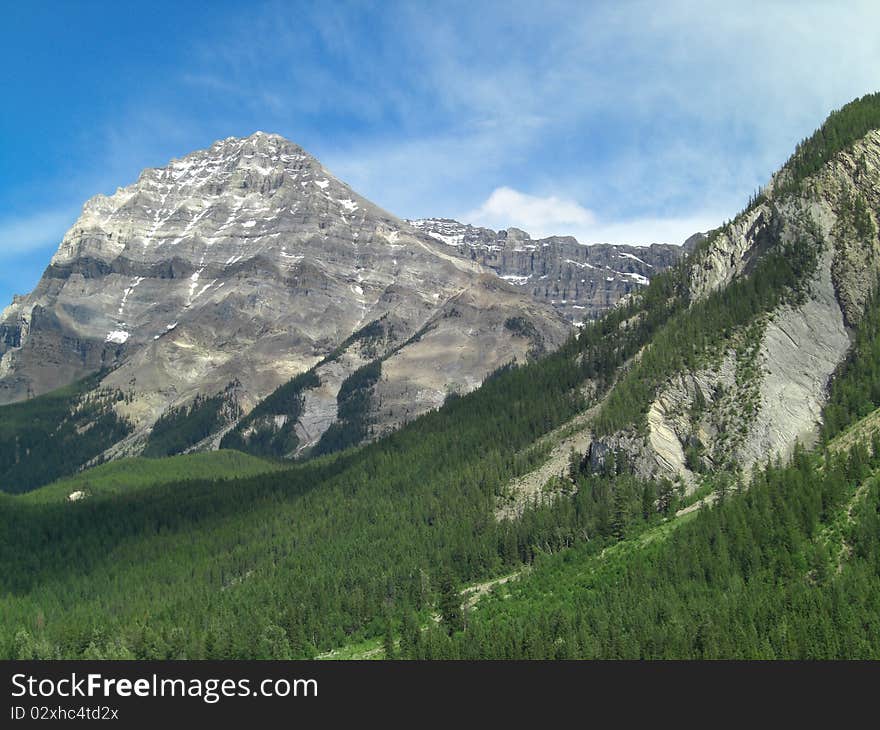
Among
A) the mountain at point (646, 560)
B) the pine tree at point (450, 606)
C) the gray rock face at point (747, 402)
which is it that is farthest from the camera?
the gray rock face at point (747, 402)

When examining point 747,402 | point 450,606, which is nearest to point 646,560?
point 450,606

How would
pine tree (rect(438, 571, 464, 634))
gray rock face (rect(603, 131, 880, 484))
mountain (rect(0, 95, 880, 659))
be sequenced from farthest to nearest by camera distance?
gray rock face (rect(603, 131, 880, 484)), pine tree (rect(438, 571, 464, 634)), mountain (rect(0, 95, 880, 659))

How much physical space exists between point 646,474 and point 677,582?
1874 inches

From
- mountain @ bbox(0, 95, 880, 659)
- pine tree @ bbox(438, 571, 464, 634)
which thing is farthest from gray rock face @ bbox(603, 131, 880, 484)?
pine tree @ bbox(438, 571, 464, 634)

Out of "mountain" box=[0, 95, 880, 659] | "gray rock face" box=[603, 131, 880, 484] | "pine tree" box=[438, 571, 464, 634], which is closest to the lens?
"mountain" box=[0, 95, 880, 659]

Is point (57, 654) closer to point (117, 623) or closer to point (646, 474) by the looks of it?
point (117, 623)

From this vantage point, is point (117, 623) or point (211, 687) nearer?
point (211, 687)

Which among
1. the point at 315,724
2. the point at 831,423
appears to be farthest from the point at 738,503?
the point at 315,724

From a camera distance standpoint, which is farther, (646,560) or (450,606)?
(450,606)

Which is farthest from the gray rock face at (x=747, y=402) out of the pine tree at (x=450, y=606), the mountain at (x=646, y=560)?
the pine tree at (x=450, y=606)

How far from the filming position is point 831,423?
17200 cm

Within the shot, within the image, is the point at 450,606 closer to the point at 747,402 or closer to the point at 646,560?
the point at 646,560

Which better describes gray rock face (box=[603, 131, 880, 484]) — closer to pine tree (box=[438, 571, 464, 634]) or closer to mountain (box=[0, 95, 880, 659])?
mountain (box=[0, 95, 880, 659])

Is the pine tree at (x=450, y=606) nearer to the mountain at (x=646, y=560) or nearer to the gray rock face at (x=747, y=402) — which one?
the mountain at (x=646, y=560)
